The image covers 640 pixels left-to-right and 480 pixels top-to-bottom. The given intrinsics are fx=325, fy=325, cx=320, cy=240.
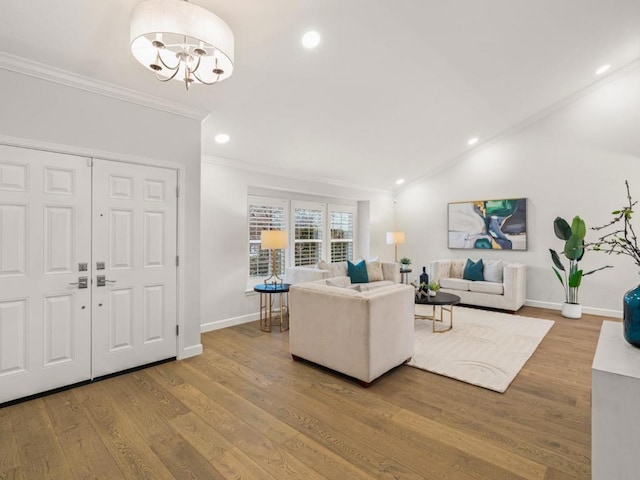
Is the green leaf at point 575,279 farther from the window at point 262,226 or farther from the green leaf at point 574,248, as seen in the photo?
the window at point 262,226

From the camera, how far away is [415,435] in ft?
7.30

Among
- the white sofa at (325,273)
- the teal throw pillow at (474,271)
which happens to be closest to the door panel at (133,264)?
the white sofa at (325,273)

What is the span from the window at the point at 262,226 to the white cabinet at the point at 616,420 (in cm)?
437

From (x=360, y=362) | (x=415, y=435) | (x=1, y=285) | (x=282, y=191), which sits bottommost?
(x=415, y=435)

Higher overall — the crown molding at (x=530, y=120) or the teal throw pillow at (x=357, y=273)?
the crown molding at (x=530, y=120)

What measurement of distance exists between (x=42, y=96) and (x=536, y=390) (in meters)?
4.96

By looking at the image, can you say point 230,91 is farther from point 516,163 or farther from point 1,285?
point 516,163

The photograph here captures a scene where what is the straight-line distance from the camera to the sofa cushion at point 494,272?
593 cm

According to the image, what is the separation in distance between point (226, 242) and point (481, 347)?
12.1 feet

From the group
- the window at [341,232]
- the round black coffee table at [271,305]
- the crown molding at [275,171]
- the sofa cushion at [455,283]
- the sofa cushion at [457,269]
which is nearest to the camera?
the round black coffee table at [271,305]

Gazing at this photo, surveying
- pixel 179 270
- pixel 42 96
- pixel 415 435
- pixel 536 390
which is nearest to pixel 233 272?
pixel 179 270

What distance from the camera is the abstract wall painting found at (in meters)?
6.21

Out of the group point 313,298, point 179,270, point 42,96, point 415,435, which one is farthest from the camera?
point 179,270

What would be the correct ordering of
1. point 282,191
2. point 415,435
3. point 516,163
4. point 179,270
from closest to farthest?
point 415,435 → point 179,270 → point 282,191 → point 516,163
